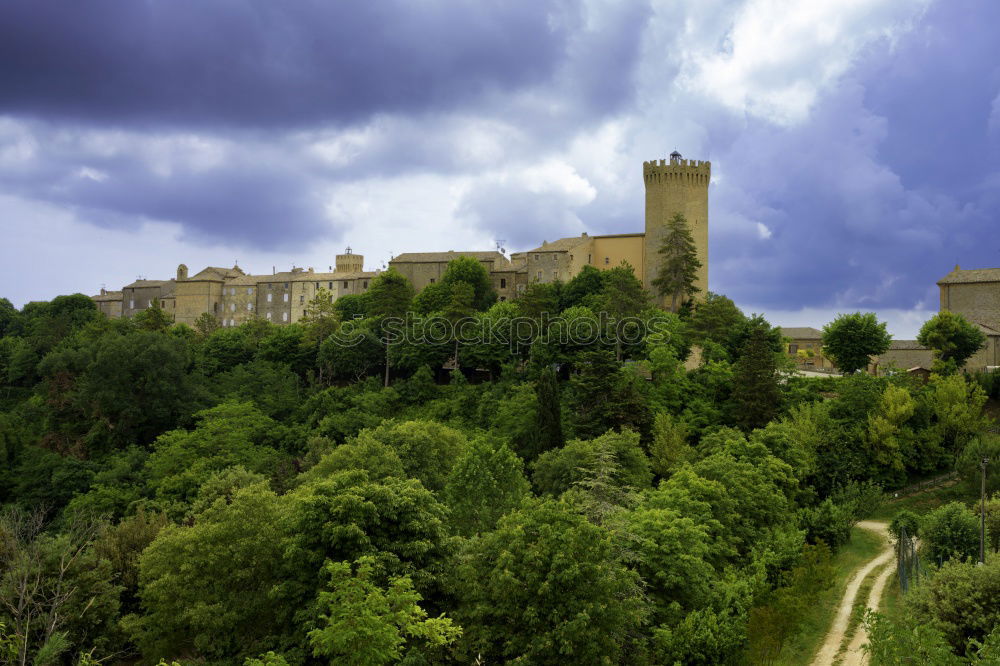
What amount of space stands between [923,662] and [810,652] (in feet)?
24.2

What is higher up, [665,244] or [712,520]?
[665,244]

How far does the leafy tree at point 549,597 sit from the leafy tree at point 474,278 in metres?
50.2

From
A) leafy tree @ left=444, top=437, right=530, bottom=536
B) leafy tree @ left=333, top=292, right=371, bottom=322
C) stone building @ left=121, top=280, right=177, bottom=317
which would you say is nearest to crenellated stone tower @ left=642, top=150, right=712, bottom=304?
leafy tree @ left=333, top=292, right=371, bottom=322

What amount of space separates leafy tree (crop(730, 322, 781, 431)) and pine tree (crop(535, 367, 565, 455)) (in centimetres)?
A: 968

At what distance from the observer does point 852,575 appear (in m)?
29.3

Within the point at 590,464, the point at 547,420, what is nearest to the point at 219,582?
the point at 590,464

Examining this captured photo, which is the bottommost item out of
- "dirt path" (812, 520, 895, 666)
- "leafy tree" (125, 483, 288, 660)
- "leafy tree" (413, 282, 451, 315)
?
Answer: "dirt path" (812, 520, 895, 666)

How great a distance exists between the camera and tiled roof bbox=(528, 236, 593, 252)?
70438mm

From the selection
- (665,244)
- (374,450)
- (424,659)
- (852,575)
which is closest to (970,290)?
(665,244)

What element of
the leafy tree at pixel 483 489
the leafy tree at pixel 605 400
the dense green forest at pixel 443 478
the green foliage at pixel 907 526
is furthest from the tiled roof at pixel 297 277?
the green foliage at pixel 907 526

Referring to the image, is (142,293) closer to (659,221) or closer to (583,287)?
(583,287)

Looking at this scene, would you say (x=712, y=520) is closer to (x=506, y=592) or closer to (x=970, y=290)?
(x=506, y=592)

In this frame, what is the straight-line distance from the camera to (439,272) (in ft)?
254

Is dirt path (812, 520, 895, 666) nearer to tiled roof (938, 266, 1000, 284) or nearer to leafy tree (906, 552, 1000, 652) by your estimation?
leafy tree (906, 552, 1000, 652)
